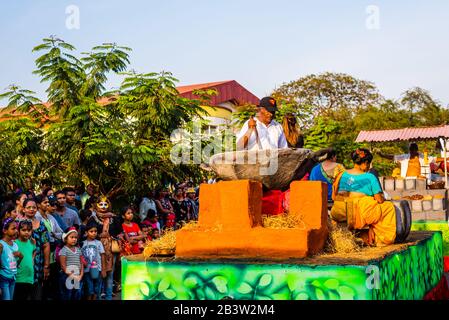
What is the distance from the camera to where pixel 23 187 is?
33.8 feet

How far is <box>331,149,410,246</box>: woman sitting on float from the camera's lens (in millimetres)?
6371

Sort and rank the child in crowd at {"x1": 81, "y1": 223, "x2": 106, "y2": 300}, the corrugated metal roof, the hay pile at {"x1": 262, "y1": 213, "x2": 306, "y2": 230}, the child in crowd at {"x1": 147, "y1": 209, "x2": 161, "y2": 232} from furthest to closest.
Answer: the corrugated metal roof, the child in crowd at {"x1": 147, "y1": 209, "x2": 161, "y2": 232}, the child in crowd at {"x1": 81, "y1": 223, "x2": 106, "y2": 300}, the hay pile at {"x1": 262, "y1": 213, "x2": 306, "y2": 230}

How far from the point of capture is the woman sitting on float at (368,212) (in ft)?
20.9

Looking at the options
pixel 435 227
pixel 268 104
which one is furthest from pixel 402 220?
pixel 435 227

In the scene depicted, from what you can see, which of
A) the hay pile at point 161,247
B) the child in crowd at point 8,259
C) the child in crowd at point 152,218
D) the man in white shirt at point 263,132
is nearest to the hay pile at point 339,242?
the man in white shirt at point 263,132

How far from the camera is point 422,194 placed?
→ 59.8 ft

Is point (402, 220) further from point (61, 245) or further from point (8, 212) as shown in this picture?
point (8, 212)

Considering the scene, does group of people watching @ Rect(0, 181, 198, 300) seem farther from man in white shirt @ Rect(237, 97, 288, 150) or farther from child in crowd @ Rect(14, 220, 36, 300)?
man in white shirt @ Rect(237, 97, 288, 150)

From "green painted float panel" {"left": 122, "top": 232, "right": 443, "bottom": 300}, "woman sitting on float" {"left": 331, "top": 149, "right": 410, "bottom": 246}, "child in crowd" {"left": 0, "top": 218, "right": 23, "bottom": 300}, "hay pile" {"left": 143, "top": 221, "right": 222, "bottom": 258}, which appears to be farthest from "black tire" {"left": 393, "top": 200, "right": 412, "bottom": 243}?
"child in crowd" {"left": 0, "top": 218, "right": 23, "bottom": 300}

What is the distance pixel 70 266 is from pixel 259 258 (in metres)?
3.84

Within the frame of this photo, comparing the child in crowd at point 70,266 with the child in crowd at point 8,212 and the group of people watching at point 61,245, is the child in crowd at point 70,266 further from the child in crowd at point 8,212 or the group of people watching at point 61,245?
the child in crowd at point 8,212

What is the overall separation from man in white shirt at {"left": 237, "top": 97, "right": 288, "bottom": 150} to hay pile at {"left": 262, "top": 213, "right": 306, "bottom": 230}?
1081 millimetres
